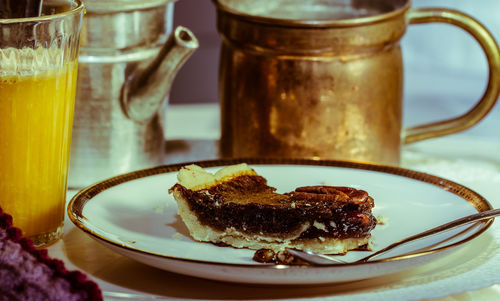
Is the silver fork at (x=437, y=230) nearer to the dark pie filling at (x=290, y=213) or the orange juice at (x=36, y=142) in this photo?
the dark pie filling at (x=290, y=213)

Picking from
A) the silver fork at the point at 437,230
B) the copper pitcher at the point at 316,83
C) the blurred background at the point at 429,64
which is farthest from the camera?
the blurred background at the point at 429,64

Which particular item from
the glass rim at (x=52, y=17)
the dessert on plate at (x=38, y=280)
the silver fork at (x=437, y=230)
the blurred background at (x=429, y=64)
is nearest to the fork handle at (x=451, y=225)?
the silver fork at (x=437, y=230)

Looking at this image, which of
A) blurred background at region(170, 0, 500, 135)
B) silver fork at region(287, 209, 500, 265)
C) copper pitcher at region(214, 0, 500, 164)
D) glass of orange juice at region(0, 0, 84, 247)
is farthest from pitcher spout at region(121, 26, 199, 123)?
blurred background at region(170, 0, 500, 135)

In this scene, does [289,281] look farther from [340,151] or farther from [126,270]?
[340,151]

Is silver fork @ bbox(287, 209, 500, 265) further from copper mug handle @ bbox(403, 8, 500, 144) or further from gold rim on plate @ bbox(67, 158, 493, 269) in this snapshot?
copper mug handle @ bbox(403, 8, 500, 144)

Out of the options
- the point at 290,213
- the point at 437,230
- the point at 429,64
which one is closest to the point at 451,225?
the point at 437,230

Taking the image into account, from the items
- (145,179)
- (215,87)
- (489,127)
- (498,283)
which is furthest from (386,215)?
(215,87)

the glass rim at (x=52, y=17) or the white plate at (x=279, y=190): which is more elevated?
the glass rim at (x=52, y=17)
